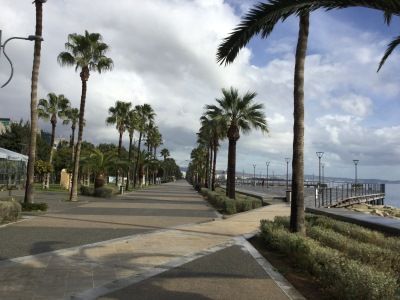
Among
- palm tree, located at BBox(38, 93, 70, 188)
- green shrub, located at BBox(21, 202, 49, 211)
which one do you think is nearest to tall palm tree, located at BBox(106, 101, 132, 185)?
palm tree, located at BBox(38, 93, 70, 188)

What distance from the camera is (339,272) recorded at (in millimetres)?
6805

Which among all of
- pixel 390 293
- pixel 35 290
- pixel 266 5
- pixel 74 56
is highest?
Answer: pixel 74 56

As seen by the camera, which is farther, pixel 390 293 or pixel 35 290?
pixel 35 290

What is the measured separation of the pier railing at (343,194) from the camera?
3256 cm

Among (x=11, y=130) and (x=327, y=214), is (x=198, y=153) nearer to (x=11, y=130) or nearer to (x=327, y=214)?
(x=11, y=130)

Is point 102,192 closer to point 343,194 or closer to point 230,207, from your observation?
point 230,207

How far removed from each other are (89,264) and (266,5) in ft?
19.3

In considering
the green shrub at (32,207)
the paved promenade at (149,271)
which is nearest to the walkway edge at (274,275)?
the paved promenade at (149,271)

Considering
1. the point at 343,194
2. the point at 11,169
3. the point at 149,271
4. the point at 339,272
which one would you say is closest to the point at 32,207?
the point at 149,271

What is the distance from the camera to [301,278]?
28.0 ft

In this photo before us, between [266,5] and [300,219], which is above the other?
[266,5]

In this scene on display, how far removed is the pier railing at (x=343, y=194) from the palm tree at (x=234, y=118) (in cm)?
532

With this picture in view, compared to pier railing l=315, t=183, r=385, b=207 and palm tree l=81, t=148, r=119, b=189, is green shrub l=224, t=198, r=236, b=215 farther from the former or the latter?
palm tree l=81, t=148, r=119, b=189

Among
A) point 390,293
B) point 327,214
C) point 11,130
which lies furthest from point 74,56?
point 11,130
